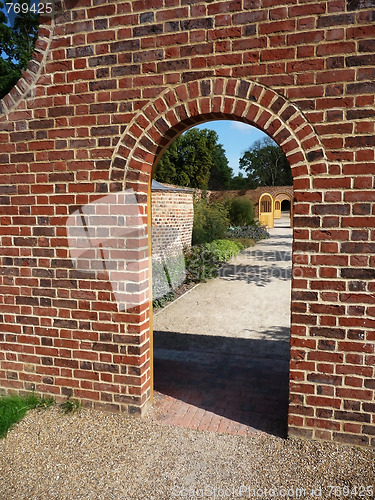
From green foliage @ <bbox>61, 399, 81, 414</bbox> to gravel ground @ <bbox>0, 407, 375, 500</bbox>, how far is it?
0.13 meters

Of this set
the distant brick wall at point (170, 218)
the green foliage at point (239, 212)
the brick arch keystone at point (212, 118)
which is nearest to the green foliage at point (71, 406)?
the brick arch keystone at point (212, 118)

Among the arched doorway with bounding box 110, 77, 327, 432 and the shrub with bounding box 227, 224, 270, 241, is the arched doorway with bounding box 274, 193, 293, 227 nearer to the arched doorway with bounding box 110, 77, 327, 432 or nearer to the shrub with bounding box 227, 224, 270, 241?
the shrub with bounding box 227, 224, 270, 241

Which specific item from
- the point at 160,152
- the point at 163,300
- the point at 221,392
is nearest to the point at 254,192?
the point at 163,300

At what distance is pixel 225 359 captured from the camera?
15.7ft

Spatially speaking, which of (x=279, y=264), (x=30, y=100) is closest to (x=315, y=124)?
(x=30, y=100)

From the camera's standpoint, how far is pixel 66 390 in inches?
137

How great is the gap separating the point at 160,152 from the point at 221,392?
8.24 ft

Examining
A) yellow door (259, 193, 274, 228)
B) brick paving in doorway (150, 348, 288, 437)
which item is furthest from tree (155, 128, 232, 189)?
brick paving in doorway (150, 348, 288, 437)

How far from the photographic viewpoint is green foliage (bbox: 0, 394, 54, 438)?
10.4 feet

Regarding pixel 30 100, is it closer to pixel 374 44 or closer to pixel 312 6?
pixel 312 6

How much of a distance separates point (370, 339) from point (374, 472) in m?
0.91

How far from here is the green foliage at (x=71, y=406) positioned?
3379 mm

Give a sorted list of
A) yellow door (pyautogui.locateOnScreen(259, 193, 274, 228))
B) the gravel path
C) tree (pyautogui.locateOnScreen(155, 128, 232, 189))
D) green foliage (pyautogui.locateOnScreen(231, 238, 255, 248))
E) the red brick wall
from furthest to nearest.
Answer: tree (pyautogui.locateOnScreen(155, 128, 232, 189)), yellow door (pyautogui.locateOnScreen(259, 193, 274, 228)), green foliage (pyautogui.locateOnScreen(231, 238, 255, 248)), the gravel path, the red brick wall

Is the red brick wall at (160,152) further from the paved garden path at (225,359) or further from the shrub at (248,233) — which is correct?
the shrub at (248,233)
